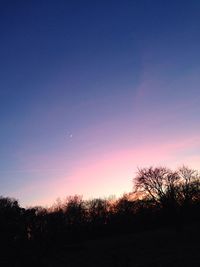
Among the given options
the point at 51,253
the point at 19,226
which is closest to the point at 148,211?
the point at 51,253

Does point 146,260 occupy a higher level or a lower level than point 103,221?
lower

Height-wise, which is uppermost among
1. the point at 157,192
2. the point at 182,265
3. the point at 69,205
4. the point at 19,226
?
the point at 69,205

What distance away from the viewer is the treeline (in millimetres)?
34156

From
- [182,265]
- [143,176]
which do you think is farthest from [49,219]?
[182,265]

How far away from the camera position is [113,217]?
8656cm

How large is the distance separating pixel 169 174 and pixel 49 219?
32.1 m

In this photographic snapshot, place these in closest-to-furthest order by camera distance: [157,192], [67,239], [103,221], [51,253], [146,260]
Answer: [146,260] < [51,253] < [157,192] < [67,239] < [103,221]

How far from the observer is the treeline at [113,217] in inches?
1345

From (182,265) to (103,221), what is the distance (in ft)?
226

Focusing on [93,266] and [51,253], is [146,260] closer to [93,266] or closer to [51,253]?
[93,266]

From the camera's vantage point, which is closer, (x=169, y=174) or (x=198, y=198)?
(x=169, y=174)

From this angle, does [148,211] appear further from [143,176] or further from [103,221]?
[143,176]

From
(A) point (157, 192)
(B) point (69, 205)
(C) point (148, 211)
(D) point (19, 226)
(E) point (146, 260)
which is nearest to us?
(E) point (146, 260)

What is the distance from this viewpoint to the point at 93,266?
2816cm
